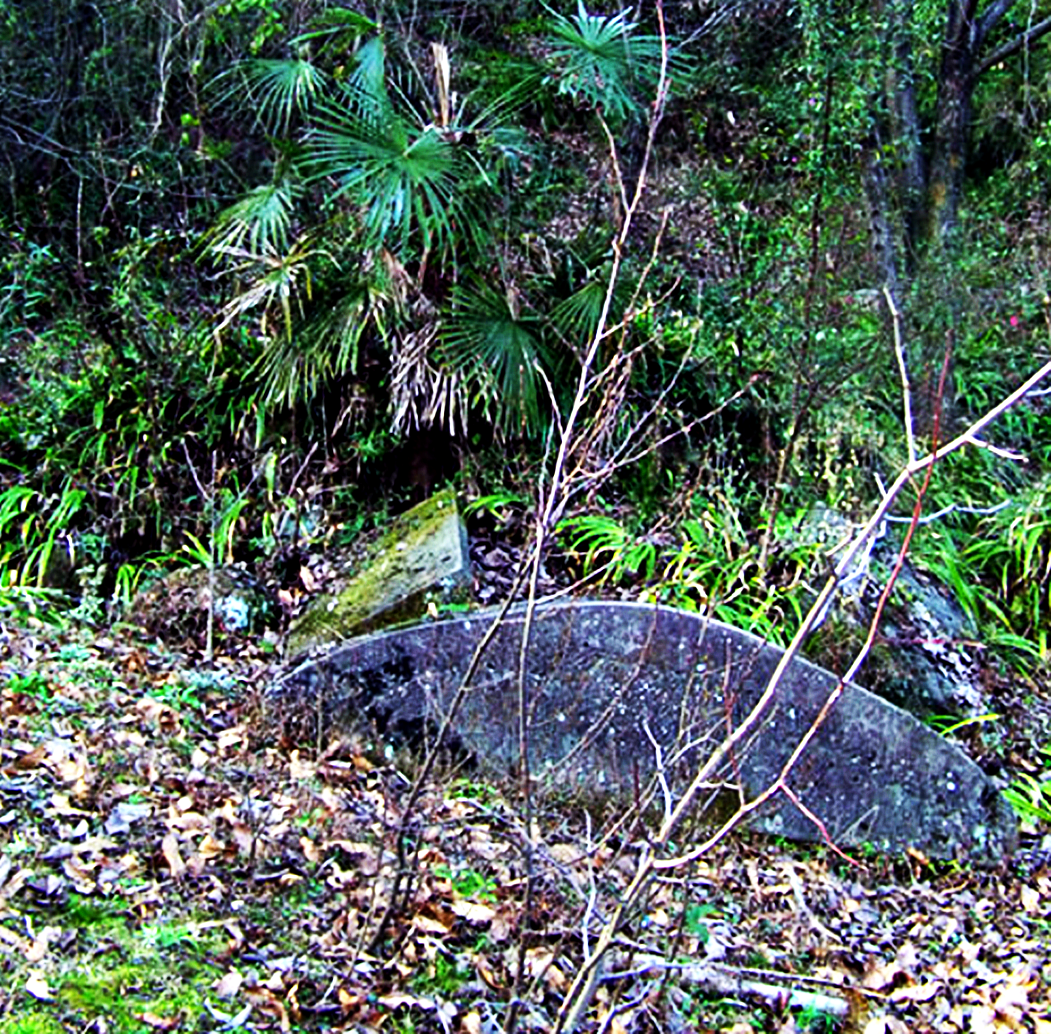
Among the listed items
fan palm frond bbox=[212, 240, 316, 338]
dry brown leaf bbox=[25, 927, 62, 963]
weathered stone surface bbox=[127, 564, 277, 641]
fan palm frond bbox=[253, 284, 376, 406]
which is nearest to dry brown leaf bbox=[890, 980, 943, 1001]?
dry brown leaf bbox=[25, 927, 62, 963]

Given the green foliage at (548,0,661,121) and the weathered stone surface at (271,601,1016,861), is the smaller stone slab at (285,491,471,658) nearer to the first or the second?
the weathered stone surface at (271,601,1016,861)

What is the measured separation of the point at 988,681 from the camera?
664 cm

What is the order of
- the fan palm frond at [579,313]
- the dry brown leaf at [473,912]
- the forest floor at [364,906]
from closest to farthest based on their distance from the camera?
the forest floor at [364,906], the dry brown leaf at [473,912], the fan palm frond at [579,313]

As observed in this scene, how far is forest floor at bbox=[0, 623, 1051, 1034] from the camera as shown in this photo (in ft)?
11.5

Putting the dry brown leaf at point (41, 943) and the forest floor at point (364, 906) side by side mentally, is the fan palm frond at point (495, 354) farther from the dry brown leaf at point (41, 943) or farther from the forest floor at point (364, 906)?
the dry brown leaf at point (41, 943)

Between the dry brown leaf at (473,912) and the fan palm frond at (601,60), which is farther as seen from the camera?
the fan palm frond at (601,60)

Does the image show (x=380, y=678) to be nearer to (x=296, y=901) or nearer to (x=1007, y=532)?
(x=296, y=901)

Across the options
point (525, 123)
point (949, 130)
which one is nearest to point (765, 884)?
point (525, 123)

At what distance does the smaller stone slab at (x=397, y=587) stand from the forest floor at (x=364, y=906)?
0.54 m

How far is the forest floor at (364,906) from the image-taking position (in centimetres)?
350

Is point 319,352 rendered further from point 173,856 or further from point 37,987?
point 37,987

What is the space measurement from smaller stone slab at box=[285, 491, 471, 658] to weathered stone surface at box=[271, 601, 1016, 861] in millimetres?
466

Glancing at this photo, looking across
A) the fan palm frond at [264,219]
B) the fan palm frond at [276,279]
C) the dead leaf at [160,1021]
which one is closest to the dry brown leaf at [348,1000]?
the dead leaf at [160,1021]

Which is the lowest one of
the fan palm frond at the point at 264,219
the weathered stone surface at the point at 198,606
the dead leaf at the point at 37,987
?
the dead leaf at the point at 37,987
